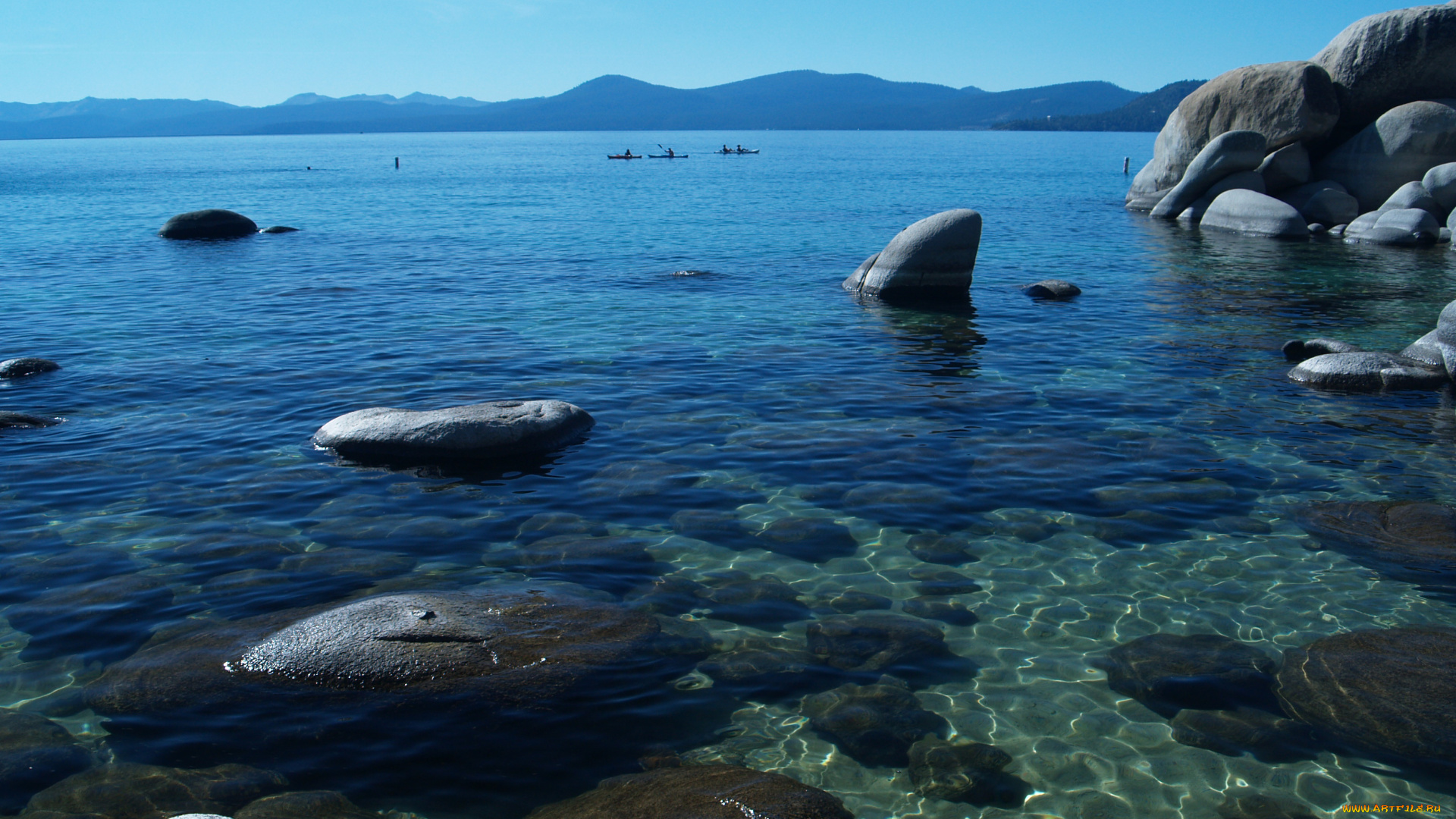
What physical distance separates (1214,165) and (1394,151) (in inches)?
226

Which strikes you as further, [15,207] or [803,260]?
[15,207]

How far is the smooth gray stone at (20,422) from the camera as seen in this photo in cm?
1255

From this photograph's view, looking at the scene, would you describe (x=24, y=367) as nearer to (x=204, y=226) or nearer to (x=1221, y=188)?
(x=204, y=226)

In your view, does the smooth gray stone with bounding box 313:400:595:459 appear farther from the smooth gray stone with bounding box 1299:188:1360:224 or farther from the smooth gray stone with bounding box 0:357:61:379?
the smooth gray stone with bounding box 1299:188:1360:224

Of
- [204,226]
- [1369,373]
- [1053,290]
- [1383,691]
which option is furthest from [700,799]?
[204,226]

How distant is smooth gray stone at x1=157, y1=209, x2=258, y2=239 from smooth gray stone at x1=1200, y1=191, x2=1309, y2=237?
1455 inches

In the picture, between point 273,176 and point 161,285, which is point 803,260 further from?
point 273,176

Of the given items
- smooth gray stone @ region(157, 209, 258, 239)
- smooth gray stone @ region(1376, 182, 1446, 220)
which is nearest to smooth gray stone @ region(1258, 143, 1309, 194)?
smooth gray stone @ region(1376, 182, 1446, 220)

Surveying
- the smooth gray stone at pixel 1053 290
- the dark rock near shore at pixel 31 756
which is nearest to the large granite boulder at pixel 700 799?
the dark rock near shore at pixel 31 756

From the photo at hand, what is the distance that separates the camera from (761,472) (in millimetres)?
11109

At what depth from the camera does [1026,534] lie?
9.38 meters

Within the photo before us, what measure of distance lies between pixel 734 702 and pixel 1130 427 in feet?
27.0

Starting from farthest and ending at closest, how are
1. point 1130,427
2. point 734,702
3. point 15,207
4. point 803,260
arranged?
point 15,207
point 803,260
point 1130,427
point 734,702

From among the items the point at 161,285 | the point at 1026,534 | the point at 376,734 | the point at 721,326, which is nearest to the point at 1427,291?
the point at 721,326
